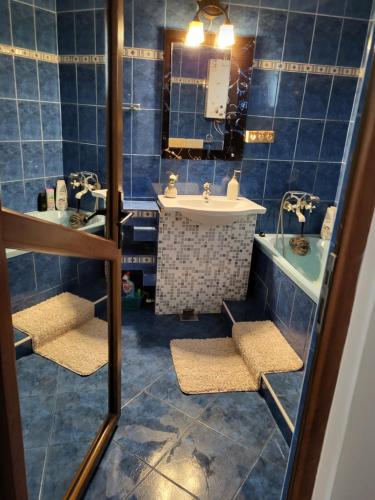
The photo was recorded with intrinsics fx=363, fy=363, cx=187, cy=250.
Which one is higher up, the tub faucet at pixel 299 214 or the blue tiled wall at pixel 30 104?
the blue tiled wall at pixel 30 104

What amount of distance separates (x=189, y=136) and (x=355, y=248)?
2348mm

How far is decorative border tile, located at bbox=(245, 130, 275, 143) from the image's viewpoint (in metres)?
2.93

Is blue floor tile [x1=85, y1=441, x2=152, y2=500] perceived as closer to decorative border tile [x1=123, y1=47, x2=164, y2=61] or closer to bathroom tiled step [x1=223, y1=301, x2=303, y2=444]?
bathroom tiled step [x1=223, y1=301, x2=303, y2=444]

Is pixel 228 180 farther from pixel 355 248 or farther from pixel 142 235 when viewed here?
pixel 355 248

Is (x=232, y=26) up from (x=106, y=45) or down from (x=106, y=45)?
up

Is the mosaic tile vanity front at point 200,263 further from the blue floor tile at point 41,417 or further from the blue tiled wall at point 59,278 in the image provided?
the blue floor tile at point 41,417

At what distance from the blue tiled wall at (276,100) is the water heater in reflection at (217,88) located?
0.77ft

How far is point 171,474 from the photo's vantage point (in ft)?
5.25

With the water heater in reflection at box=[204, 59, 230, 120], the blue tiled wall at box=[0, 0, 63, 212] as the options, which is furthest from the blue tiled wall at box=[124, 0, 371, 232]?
the blue tiled wall at box=[0, 0, 63, 212]

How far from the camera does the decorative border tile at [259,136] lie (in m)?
2.93

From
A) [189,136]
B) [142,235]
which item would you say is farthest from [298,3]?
[142,235]

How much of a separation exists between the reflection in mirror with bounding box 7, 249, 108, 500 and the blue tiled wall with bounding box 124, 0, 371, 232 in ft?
3.87

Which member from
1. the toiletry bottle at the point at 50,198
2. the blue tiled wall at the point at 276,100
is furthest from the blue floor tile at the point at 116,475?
the blue tiled wall at the point at 276,100

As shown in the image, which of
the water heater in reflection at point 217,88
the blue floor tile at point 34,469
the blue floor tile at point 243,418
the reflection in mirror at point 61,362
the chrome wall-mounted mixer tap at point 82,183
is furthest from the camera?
the water heater in reflection at point 217,88
